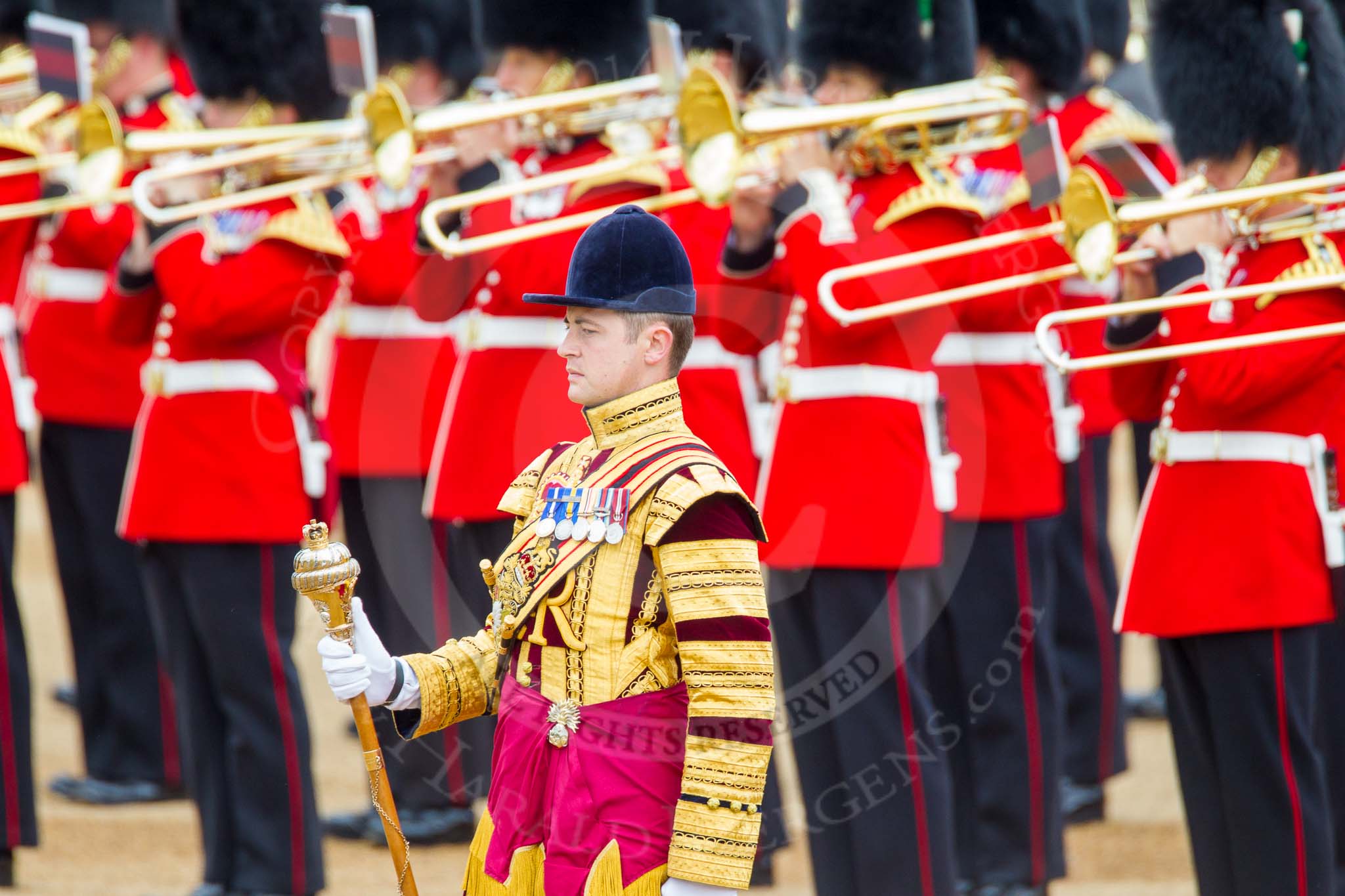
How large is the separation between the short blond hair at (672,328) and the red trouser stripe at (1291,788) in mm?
1476

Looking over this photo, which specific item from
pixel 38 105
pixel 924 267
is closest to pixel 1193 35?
pixel 924 267

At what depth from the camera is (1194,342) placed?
11.9 ft

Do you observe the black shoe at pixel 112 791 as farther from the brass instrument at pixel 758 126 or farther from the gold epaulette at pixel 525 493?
the gold epaulette at pixel 525 493

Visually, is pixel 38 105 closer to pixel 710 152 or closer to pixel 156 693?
pixel 156 693

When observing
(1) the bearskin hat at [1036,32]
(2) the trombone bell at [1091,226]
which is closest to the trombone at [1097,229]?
(2) the trombone bell at [1091,226]

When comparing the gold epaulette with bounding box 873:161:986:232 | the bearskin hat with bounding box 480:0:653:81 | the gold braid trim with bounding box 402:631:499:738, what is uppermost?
the bearskin hat with bounding box 480:0:653:81

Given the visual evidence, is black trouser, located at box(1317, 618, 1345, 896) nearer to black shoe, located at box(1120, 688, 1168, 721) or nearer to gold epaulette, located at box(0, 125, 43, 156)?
black shoe, located at box(1120, 688, 1168, 721)

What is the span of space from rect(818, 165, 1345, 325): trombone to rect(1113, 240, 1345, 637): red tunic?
0.09 metres

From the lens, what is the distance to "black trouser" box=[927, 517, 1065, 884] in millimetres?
4574

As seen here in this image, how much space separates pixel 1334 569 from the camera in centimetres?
381

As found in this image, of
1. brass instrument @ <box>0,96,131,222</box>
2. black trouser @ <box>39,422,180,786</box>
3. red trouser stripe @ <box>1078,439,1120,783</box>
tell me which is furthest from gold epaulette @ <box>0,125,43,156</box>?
red trouser stripe @ <box>1078,439,1120,783</box>

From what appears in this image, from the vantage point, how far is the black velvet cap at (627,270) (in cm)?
266

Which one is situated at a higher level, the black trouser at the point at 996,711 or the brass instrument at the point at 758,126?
the brass instrument at the point at 758,126

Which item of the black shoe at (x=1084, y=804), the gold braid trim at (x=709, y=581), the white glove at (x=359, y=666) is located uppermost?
the gold braid trim at (x=709, y=581)
